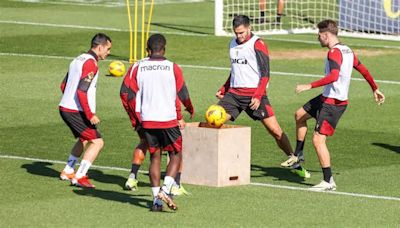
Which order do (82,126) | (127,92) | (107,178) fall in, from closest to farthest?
(127,92) → (82,126) → (107,178)

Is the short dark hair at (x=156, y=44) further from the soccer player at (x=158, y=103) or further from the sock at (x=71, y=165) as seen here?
the sock at (x=71, y=165)

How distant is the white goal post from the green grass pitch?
0.70m

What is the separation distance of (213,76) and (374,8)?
9350mm

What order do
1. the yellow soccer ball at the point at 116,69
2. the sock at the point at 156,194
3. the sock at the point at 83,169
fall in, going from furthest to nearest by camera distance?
the yellow soccer ball at the point at 116,69 → the sock at the point at 83,169 → the sock at the point at 156,194

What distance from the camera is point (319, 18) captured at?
41594 mm

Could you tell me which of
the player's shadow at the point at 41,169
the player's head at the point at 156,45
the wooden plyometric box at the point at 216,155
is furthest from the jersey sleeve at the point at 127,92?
the player's shadow at the point at 41,169

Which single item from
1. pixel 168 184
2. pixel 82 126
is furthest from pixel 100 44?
pixel 168 184

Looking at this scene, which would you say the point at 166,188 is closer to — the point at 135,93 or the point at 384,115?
the point at 135,93

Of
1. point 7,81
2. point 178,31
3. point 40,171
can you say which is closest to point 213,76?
point 7,81

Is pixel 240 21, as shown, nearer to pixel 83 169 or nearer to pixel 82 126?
pixel 82 126

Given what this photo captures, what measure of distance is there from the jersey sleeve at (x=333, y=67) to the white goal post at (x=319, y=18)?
18887mm

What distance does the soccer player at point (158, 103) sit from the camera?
15.9 metres

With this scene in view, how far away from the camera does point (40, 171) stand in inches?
744

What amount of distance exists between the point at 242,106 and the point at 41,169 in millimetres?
3081
